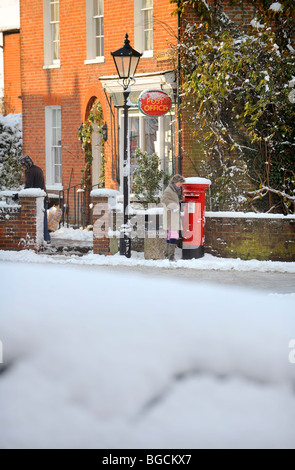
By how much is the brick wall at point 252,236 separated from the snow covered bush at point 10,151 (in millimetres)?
9455

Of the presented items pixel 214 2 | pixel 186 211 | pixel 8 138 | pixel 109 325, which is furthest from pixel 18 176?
pixel 109 325

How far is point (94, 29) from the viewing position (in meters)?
17.2

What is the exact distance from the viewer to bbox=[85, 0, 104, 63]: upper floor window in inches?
673

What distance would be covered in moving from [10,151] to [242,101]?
864cm

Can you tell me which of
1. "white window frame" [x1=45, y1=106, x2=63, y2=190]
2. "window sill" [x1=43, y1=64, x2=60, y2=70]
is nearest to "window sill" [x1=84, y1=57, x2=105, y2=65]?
"window sill" [x1=43, y1=64, x2=60, y2=70]

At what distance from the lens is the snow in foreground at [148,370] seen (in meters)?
1.47

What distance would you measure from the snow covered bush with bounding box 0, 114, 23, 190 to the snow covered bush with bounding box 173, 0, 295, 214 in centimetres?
704

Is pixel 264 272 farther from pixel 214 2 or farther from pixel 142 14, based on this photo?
pixel 142 14

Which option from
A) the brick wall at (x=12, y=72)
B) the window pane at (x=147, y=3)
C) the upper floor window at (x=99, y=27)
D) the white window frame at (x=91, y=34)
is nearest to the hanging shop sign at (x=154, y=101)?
the window pane at (x=147, y=3)

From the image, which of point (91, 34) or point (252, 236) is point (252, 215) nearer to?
point (252, 236)

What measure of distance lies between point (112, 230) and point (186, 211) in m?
1.43

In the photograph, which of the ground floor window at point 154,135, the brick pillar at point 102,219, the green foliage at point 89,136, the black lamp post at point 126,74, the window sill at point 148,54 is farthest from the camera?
the green foliage at point 89,136
